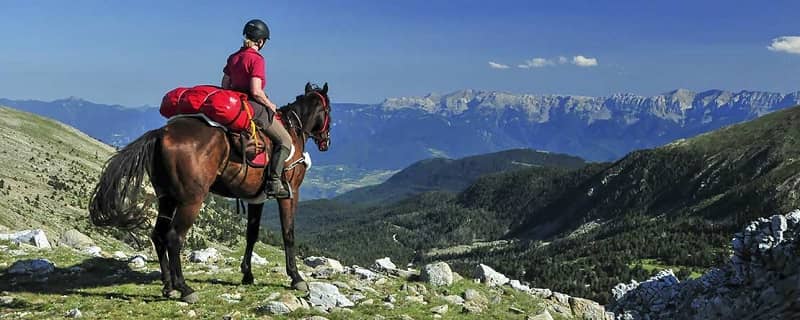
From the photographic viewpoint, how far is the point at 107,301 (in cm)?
1404

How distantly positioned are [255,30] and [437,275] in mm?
10282

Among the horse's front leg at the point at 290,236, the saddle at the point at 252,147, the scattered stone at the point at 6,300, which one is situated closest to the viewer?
the scattered stone at the point at 6,300

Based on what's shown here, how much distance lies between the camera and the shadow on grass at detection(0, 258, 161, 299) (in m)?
15.1

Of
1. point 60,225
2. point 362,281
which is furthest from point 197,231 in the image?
point 362,281

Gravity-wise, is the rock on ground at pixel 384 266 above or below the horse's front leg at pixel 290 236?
below

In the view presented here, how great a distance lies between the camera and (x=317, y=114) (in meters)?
17.1

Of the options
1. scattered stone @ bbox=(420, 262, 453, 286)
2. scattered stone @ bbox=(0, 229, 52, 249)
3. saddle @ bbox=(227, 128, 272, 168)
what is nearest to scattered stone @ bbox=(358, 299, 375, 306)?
saddle @ bbox=(227, 128, 272, 168)

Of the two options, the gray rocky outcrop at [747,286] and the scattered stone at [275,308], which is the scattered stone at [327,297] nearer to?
the scattered stone at [275,308]

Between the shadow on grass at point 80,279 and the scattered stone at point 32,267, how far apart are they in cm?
17

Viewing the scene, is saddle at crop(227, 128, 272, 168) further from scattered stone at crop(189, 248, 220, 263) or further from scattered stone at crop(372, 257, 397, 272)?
scattered stone at crop(372, 257, 397, 272)

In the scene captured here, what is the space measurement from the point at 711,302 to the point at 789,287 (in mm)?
3810

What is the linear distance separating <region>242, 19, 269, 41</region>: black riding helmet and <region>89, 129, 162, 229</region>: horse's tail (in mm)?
3382

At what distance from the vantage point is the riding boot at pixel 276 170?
49.3 ft

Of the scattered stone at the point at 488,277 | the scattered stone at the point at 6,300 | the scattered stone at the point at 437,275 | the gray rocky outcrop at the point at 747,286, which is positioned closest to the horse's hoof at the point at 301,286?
the scattered stone at the point at 437,275
